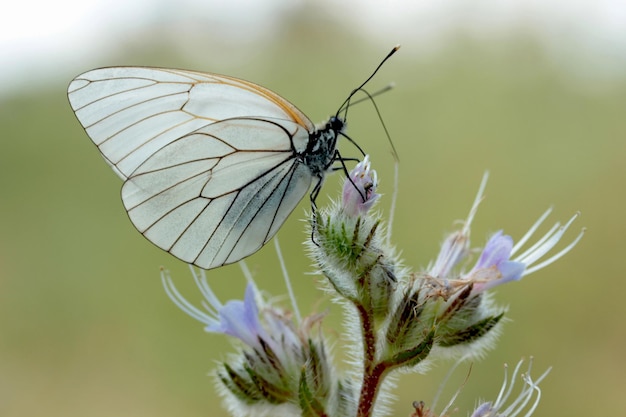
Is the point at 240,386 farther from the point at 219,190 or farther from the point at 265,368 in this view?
the point at 219,190

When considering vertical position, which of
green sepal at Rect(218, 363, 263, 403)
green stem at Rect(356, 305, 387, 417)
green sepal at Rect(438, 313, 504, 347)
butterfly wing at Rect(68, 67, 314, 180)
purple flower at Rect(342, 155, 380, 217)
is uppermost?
butterfly wing at Rect(68, 67, 314, 180)

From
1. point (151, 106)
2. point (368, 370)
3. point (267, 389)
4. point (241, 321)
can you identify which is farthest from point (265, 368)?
point (151, 106)

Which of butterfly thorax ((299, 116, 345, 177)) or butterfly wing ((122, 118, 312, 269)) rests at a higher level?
butterfly thorax ((299, 116, 345, 177))

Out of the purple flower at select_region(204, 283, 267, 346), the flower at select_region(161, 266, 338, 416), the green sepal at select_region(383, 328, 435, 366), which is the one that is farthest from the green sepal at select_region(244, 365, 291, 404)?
the green sepal at select_region(383, 328, 435, 366)

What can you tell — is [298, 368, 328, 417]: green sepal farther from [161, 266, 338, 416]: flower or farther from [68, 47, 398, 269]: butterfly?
[68, 47, 398, 269]: butterfly

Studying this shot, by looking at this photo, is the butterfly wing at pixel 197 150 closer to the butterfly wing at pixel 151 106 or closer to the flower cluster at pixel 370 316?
the butterfly wing at pixel 151 106

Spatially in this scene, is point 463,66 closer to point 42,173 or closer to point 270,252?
point 270,252

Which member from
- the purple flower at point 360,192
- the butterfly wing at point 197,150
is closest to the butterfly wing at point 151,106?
the butterfly wing at point 197,150
